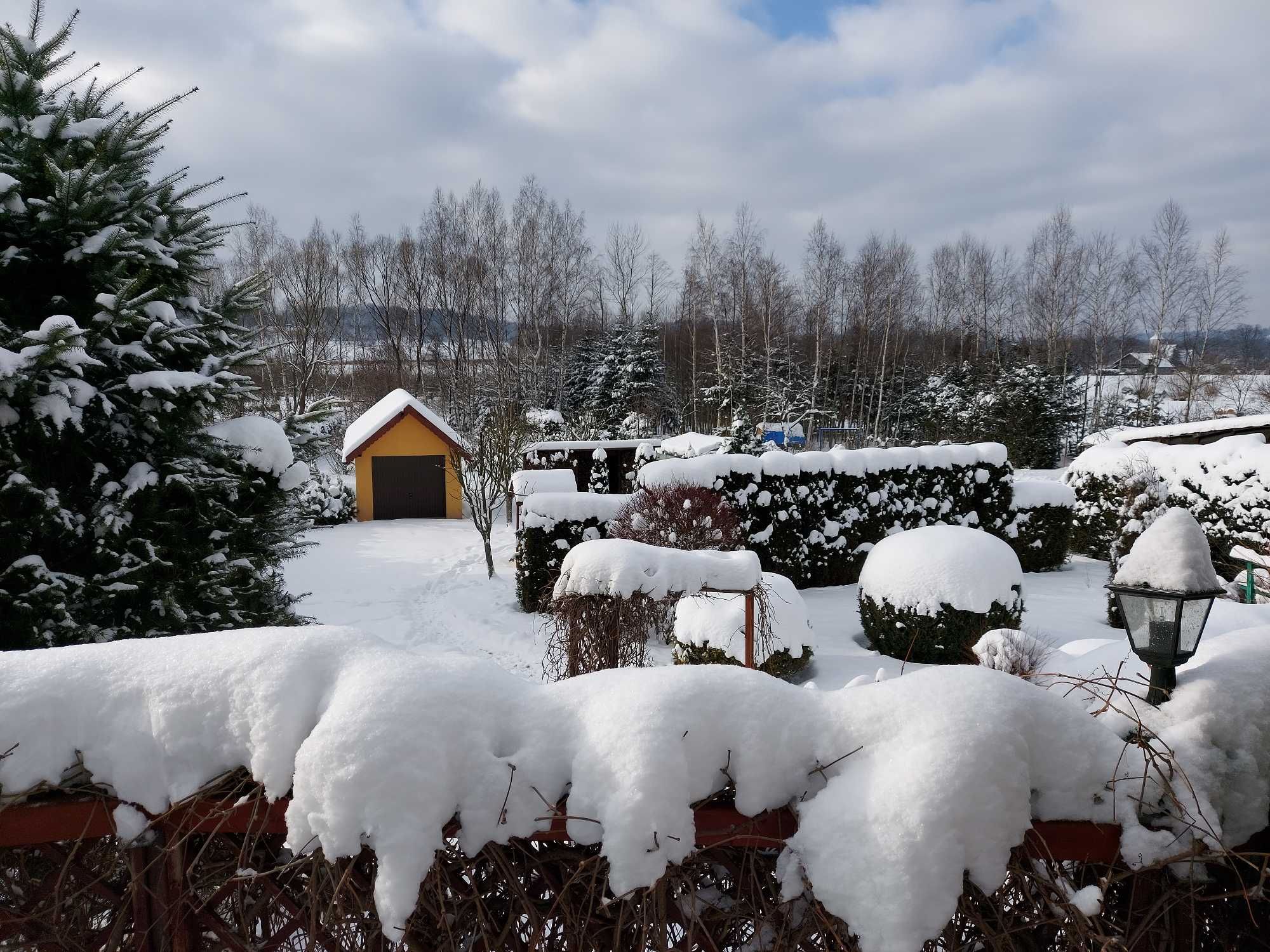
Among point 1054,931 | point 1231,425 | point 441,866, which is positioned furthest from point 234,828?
point 1231,425

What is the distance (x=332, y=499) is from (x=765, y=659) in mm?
14773

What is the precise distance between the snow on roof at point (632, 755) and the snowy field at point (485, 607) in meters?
3.00

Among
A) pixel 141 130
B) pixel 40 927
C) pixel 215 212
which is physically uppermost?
pixel 141 130

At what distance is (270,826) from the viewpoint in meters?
1.42

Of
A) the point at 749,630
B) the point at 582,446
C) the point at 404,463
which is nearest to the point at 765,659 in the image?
the point at 749,630

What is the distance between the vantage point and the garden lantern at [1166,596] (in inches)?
69.4

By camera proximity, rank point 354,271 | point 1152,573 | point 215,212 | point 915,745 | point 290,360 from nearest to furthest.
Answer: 1. point 915,745
2. point 1152,573
3. point 215,212
4. point 290,360
5. point 354,271

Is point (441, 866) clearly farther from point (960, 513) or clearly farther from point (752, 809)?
point (960, 513)

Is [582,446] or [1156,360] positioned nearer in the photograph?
[582,446]

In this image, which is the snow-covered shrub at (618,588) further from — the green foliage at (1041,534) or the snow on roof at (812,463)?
the green foliage at (1041,534)

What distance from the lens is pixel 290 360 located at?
26.0 meters

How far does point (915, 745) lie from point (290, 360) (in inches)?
1125

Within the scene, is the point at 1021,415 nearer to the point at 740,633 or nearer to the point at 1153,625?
the point at 740,633

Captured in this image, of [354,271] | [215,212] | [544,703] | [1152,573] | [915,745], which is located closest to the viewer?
[915,745]
